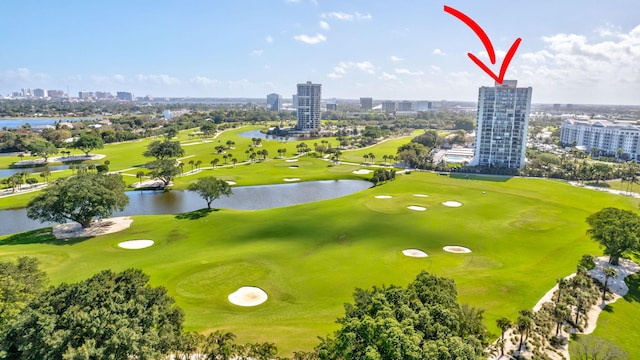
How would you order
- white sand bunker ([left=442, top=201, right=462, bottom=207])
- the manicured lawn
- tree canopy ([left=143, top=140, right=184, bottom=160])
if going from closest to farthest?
the manicured lawn, white sand bunker ([left=442, top=201, right=462, bottom=207]), tree canopy ([left=143, top=140, right=184, bottom=160])

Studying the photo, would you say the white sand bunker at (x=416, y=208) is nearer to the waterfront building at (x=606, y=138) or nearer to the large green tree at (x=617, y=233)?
the large green tree at (x=617, y=233)

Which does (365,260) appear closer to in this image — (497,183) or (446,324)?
(446,324)

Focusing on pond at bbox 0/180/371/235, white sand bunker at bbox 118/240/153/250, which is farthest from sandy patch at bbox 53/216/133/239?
pond at bbox 0/180/371/235

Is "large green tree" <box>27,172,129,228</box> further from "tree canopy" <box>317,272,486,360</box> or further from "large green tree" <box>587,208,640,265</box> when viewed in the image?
"large green tree" <box>587,208,640,265</box>

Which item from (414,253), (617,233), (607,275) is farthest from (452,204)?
(607,275)

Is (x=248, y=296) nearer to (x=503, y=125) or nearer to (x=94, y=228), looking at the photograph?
(x=94, y=228)
